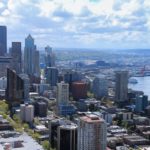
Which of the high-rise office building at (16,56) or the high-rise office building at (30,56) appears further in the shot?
the high-rise office building at (30,56)

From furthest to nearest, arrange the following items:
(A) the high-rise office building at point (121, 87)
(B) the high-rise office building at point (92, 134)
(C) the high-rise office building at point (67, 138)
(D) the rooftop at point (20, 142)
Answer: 1. (A) the high-rise office building at point (121, 87)
2. (C) the high-rise office building at point (67, 138)
3. (D) the rooftop at point (20, 142)
4. (B) the high-rise office building at point (92, 134)

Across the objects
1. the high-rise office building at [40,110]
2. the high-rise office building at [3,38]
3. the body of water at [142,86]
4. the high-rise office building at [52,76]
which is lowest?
the high-rise office building at [40,110]

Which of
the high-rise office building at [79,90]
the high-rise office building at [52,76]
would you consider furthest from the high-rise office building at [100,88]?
the high-rise office building at [52,76]

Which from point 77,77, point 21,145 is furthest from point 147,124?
point 77,77

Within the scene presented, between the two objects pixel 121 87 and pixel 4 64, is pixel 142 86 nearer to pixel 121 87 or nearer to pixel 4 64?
pixel 121 87

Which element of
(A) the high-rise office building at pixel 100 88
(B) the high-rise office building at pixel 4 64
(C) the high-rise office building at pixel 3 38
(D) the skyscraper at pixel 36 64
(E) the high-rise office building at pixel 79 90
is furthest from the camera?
(C) the high-rise office building at pixel 3 38

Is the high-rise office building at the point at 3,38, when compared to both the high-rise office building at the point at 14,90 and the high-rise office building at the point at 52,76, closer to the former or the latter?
the high-rise office building at the point at 52,76

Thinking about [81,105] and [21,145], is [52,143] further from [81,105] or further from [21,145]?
[81,105]

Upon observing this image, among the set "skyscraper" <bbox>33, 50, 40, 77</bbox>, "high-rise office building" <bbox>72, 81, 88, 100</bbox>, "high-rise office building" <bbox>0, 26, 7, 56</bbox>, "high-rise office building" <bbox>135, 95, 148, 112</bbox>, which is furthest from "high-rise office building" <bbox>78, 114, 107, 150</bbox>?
"high-rise office building" <bbox>0, 26, 7, 56</bbox>

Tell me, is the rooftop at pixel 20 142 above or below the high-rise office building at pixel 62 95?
below
